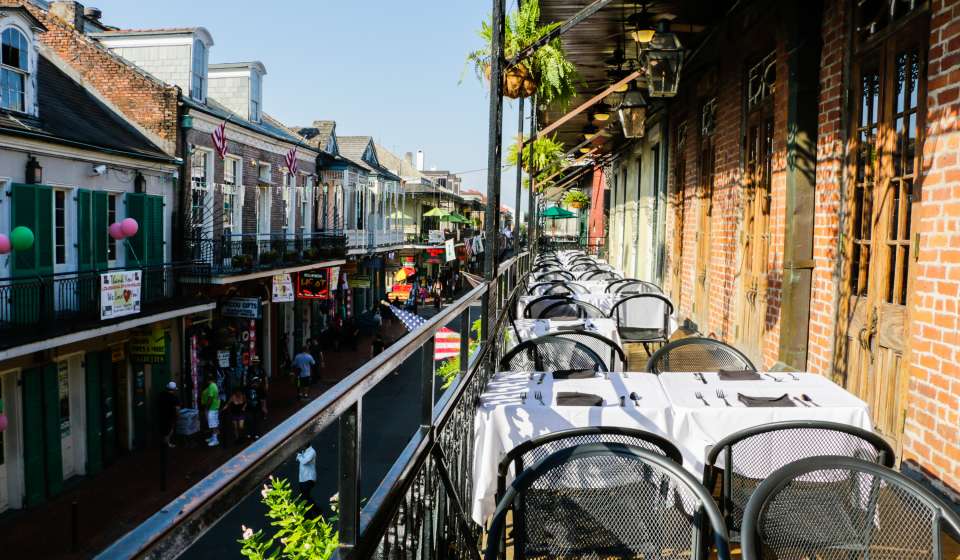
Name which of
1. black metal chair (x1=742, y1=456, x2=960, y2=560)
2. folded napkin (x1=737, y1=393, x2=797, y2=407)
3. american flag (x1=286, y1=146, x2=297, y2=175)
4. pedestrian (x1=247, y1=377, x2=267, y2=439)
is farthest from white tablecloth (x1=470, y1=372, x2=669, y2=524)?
american flag (x1=286, y1=146, x2=297, y2=175)

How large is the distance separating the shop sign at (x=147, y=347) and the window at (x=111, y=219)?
1756 mm

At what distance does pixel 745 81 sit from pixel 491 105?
3588 mm

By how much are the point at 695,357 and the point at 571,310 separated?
9.62ft

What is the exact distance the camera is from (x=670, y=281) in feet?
40.3

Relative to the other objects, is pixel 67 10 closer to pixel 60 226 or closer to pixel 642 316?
pixel 60 226

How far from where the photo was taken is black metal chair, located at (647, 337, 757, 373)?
17.1 ft

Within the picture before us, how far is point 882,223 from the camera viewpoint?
15.5 ft

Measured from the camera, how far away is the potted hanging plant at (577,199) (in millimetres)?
34750

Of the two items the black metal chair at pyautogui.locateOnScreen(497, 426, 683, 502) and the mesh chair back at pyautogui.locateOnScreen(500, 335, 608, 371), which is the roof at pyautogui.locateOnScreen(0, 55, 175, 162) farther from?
the black metal chair at pyautogui.locateOnScreen(497, 426, 683, 502)

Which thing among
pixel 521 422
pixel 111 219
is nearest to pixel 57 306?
pixel 111 219

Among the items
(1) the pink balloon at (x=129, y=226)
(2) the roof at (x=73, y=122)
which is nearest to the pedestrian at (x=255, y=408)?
(1) the pink balloon at (x=129, y=226)

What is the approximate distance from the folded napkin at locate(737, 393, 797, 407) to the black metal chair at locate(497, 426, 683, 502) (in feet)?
3.14

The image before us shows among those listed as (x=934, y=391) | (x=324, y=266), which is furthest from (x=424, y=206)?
(x=934, y=391)

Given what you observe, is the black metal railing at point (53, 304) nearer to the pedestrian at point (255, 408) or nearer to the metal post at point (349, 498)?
the pedestrian at point (255, 408)
